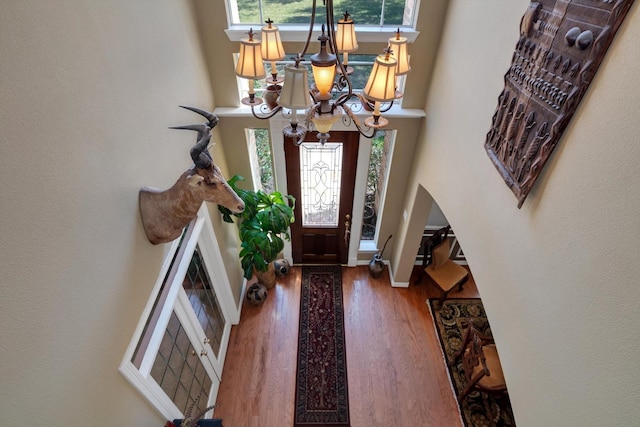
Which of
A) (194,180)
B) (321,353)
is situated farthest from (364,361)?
(194,180)

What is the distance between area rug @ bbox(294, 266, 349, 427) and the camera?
3.89 m

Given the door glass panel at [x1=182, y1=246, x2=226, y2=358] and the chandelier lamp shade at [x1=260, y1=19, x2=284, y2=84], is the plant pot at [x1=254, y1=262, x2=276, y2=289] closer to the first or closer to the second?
the door glass panel at [x1=182, y1=246, x2=226, y2=358]

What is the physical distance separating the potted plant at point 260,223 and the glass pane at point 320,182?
613 millimetres

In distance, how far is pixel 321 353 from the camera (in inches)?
173

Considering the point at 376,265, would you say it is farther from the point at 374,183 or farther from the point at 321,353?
the point at 321,353

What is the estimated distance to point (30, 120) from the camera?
139 centimetres

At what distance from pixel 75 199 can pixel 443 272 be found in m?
4.45

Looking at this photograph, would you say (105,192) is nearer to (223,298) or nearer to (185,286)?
(185,286)

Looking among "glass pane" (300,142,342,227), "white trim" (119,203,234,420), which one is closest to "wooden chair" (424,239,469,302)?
"glass pane" (300,142,342,227)

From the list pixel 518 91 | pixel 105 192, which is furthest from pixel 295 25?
pixel 105 192

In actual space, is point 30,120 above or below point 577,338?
above

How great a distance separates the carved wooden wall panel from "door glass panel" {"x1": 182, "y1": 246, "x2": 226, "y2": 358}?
9.10ft

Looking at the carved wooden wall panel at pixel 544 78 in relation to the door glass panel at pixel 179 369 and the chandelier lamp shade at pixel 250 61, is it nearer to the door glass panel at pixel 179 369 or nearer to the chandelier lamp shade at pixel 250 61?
the chandelier lamp shade at pixel 250 61

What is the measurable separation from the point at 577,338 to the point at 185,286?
2.86 m
